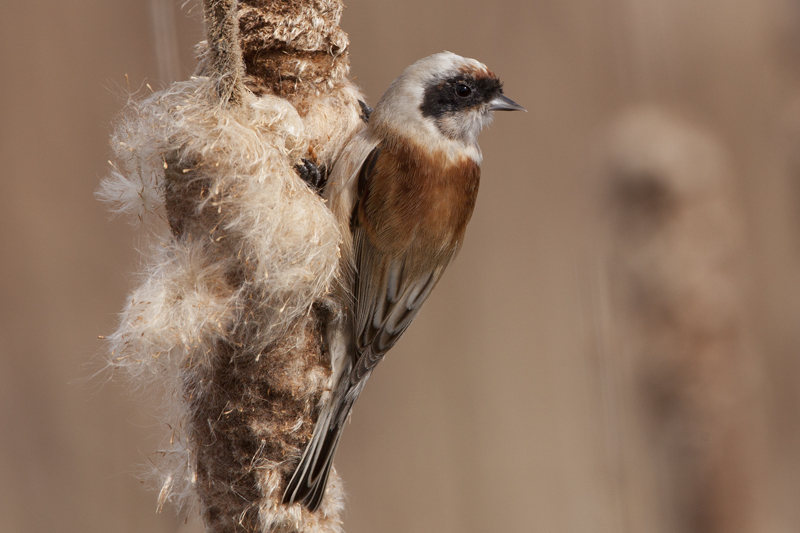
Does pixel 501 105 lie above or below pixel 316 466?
above

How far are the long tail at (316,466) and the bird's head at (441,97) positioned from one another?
537mm

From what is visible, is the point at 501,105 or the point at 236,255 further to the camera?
Result: the point at 501,105

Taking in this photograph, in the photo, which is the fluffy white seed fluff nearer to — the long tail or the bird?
the long tail

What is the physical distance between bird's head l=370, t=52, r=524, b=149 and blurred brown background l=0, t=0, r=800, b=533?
0.48m

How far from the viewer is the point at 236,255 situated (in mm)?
708

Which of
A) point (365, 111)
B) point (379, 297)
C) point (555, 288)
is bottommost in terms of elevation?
point (555, 288)

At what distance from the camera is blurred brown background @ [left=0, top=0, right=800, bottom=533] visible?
4.37 ft

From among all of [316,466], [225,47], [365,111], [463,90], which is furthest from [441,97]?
[316,466]

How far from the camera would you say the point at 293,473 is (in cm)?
79

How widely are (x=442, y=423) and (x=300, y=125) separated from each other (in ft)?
4.11

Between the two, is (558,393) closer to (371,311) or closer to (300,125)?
(371,311)

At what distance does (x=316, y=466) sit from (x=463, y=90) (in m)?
0.72

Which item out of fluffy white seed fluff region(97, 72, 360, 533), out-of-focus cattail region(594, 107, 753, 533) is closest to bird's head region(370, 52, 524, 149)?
fluffy white seed fluff region(97, 72, 360, 533)

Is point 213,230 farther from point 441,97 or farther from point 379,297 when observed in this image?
point 441,97
